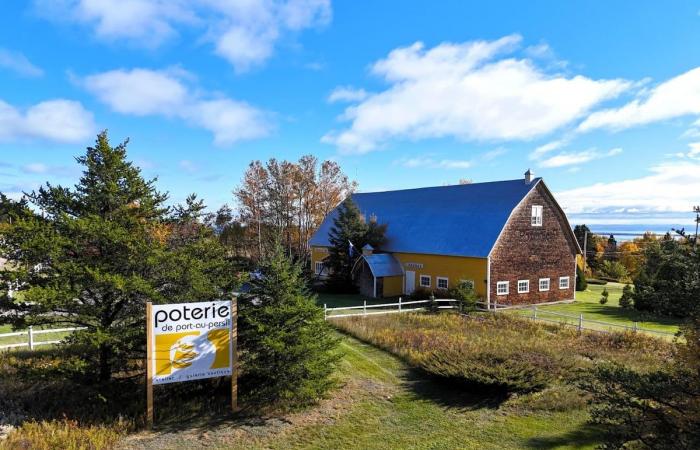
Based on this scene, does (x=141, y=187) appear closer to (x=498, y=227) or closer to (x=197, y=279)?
(x=197, y=279)

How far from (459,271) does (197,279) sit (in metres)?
19.1

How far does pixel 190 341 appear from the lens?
417 inches

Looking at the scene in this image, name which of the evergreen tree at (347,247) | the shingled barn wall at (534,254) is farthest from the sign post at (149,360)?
the evergreen tree at (347,247)

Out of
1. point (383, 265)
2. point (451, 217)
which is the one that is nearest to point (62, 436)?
point (383, 265)

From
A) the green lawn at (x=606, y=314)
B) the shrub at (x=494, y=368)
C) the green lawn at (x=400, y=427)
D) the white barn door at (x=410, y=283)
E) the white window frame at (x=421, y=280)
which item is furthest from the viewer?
the white barn door at (x=410, y=283)

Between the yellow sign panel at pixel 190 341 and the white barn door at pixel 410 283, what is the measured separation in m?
20.2

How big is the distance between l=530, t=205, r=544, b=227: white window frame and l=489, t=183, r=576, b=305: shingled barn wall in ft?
0.70

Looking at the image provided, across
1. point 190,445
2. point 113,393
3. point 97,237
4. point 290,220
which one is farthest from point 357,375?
point 290,220

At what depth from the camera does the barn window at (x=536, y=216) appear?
28141 mm

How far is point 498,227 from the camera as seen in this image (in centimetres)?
2652

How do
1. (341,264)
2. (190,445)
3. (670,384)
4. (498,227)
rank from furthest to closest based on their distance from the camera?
(341,264) < (498,227) < (190,445) < (670,384)

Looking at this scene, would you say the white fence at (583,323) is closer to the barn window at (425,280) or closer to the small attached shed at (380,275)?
the barn window at (425,280)

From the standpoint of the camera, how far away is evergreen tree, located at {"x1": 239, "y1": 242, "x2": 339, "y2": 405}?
10734mm

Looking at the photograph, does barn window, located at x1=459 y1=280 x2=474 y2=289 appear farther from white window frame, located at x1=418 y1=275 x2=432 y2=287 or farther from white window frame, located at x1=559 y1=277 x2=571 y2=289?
white window frame, located at x1=559 y1=277 x2=571 y2=289
